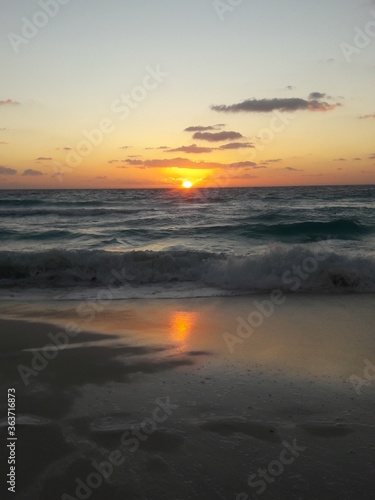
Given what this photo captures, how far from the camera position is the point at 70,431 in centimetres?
373

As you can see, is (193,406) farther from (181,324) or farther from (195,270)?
(195,270)

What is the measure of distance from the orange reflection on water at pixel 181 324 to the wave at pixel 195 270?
2184mm

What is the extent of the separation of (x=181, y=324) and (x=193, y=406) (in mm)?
2866

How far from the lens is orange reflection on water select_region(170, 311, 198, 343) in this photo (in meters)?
6.36

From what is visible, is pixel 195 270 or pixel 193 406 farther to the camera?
pixel 195 270

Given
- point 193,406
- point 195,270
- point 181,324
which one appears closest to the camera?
point 193,406

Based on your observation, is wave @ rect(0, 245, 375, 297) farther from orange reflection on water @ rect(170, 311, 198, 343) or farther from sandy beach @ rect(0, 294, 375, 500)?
sandy beach @ rect(0, 294, 375, 500)

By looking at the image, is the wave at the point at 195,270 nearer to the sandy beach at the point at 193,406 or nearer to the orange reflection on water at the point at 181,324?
the orange reflection on water at the point at 181,324

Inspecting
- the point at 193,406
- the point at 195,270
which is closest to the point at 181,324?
the point at 193,406

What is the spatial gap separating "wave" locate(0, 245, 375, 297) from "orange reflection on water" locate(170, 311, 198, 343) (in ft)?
7.17

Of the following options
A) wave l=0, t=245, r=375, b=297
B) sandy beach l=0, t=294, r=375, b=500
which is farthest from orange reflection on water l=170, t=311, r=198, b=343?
wave l=0, t=245, r=375, b=297

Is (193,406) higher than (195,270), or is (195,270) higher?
(195,270)

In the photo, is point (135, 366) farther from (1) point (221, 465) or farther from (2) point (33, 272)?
(2) point (33, 272)

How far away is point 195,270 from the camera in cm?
1141
